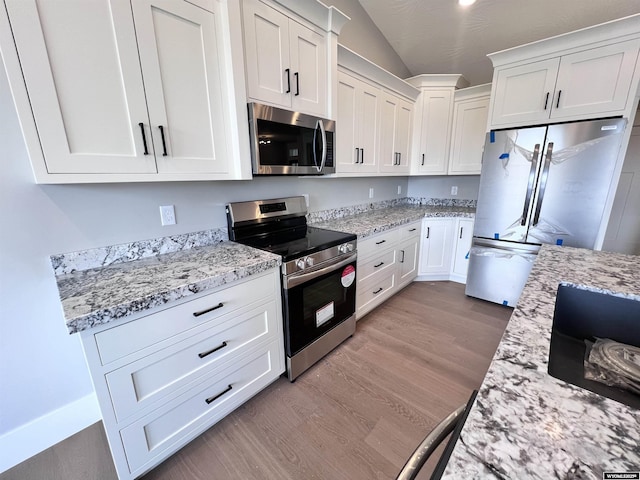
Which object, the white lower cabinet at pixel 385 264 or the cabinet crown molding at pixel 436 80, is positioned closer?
the white lower cabinet at pixel 385 264

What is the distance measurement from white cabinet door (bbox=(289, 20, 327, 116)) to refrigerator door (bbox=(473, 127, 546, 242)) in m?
1.76

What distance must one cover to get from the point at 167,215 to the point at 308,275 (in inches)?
37.1

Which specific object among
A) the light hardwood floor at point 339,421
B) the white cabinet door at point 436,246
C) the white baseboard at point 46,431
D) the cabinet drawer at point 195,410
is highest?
the white cabinet door at point 436,246

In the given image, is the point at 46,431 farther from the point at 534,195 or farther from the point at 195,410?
the point at 534,195

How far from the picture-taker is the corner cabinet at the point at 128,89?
1007mm

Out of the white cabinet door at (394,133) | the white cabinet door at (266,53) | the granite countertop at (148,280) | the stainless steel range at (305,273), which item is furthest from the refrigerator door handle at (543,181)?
the granite countertop at (148,280)

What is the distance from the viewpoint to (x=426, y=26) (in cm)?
281

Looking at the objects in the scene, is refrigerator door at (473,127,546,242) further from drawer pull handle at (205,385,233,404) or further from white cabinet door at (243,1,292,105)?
drawer pull handle at (205,385,233,404)

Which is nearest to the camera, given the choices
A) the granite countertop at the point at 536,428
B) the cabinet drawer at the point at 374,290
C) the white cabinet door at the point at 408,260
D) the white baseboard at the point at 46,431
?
the granite countertop at the point at 536,428

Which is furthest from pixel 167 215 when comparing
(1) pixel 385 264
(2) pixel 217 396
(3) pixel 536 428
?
(1) pixel 385 264

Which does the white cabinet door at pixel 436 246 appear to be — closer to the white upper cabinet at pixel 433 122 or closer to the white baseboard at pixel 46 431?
the white upper cabinet at pixel 433 122

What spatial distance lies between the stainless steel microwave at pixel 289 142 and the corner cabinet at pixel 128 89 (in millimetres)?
90

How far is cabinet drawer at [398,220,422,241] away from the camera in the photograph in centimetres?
286

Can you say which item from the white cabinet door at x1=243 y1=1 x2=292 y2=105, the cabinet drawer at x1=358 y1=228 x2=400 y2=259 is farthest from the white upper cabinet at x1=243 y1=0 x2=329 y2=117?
the cabinet drawer at x1=358 y1=228 x2=400 y2=259
